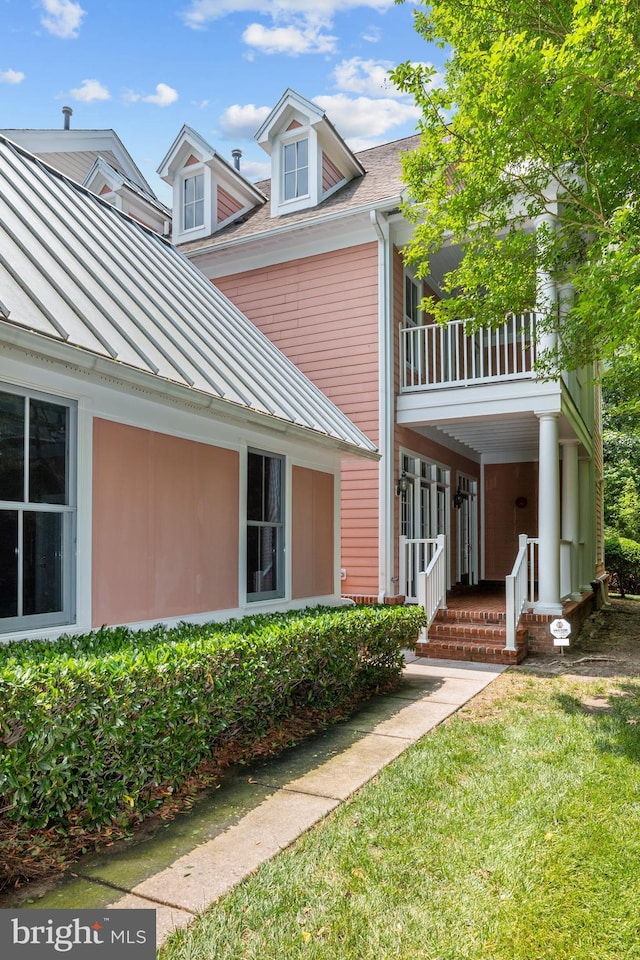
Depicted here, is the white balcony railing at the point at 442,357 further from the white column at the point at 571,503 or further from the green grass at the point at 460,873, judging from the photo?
the green grass at the point at 460,873

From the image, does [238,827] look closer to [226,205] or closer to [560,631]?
[560,631]

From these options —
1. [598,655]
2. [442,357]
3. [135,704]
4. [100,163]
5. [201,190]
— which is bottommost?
[598,655]

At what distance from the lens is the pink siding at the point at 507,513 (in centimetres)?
1462

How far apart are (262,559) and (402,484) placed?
13.6 feet

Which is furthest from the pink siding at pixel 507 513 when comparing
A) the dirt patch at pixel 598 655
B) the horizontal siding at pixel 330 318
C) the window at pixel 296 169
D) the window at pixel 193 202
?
the window at pixel 193 202

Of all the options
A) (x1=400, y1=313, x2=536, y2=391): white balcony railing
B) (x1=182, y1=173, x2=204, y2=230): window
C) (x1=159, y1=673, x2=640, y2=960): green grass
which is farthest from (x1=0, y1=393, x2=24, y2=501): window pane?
(x1=182, y1=173, x2=204, y2=230): window

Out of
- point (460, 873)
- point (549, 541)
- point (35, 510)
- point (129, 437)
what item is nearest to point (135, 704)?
point (35, 510)

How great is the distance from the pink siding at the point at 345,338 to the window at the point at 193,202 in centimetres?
219

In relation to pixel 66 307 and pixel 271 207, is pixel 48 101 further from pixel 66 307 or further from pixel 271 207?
pixel 66 307

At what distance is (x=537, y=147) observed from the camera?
574 centimetres

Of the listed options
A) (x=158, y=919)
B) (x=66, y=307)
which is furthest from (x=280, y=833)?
(x=66, y=307)

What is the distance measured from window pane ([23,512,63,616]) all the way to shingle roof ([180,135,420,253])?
7.52 meters

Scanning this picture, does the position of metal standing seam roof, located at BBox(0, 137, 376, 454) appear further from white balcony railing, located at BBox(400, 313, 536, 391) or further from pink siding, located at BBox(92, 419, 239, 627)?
white balcony railing, located at BBox(400, 313, 536, 391)

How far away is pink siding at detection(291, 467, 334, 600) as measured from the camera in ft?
24.1
